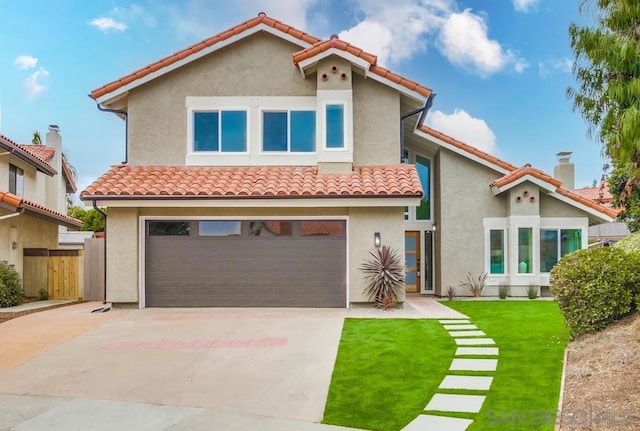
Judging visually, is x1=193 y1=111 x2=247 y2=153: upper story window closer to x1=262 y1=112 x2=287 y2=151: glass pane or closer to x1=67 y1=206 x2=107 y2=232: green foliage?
x1=262 y1=112 x2=287 y2=151: glass pane

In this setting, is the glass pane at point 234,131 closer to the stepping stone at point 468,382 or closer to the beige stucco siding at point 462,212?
the beige stucco siding at point 462,212

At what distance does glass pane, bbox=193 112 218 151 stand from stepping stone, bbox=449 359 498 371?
10.5m

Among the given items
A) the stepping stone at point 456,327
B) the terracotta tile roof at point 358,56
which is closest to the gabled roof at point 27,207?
the terracotta tile roof at point 358,56

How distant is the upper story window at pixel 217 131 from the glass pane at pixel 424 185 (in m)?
7.31

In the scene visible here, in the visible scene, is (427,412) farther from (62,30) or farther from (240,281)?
(62,30)

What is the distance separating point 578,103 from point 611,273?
3614 millimetres

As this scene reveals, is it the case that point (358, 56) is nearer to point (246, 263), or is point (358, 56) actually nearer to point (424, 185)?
point (424, 185)

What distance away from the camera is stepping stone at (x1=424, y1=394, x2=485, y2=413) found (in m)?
6.54

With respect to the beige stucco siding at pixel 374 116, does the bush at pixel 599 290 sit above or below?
below

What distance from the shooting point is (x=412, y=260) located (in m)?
19.6

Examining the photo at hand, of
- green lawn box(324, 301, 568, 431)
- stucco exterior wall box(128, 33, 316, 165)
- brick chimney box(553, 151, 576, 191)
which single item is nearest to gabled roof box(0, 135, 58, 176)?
stucco exterior wall box(128, 33, 316, 165)

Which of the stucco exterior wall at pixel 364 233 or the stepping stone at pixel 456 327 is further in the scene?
the stucco exterior wall at pixel 364 233

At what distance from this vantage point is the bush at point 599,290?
9.05m

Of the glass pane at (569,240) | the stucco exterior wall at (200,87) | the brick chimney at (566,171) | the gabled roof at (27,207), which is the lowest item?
the glass pane at (569,240)
